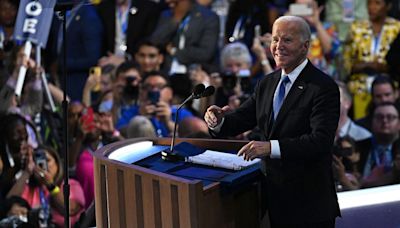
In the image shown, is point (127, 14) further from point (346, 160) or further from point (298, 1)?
point (346, 160)

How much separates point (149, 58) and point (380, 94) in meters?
1.86

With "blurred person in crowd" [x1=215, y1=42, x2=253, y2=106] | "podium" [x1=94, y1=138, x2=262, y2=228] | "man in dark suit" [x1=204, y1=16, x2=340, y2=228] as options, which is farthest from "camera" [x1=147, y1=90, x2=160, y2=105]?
"man in dark suit" [x1=204, y1=16, x2=340, y2=228]

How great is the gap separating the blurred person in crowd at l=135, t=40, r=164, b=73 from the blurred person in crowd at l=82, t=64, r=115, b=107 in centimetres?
23

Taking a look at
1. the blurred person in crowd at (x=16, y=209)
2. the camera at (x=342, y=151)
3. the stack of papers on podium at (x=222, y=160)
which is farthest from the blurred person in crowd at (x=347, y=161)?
the stack of papers on podium at (x=222, y=160)

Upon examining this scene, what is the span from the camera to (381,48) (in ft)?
16.9

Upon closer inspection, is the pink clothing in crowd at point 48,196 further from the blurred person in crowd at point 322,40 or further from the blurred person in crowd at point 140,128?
the blurred person in crowd at point 322,40

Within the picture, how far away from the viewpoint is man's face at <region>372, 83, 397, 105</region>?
5027 mm

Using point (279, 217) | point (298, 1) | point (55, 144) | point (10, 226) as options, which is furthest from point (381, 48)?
point (279, 217)

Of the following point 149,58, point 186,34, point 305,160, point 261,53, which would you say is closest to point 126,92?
point 149,58

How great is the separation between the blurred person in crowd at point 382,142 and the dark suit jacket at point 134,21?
6.29 ft

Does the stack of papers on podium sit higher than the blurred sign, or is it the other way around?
the blurred sign

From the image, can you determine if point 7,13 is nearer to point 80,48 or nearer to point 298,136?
point 80,48

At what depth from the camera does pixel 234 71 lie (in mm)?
4797

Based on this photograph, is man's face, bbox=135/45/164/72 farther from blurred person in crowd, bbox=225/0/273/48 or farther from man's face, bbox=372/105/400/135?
man's face, bbox=372/105/400/135
